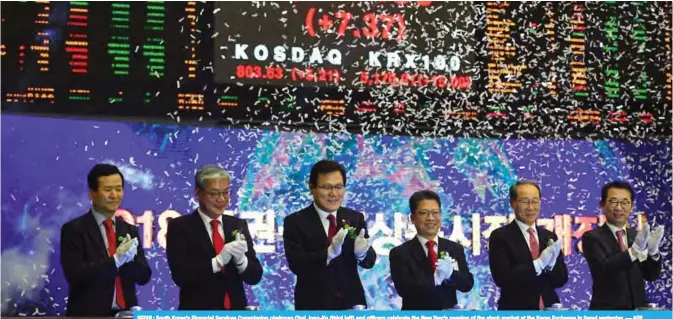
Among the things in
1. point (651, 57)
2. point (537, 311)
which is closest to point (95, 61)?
point (537, 311)

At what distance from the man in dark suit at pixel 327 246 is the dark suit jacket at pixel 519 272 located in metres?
0.56

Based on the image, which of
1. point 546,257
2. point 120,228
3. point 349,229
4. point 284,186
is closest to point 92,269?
point 120,228

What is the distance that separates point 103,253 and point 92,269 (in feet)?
0.27

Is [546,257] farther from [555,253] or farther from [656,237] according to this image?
[656,237]

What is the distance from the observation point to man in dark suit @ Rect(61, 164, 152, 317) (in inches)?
181

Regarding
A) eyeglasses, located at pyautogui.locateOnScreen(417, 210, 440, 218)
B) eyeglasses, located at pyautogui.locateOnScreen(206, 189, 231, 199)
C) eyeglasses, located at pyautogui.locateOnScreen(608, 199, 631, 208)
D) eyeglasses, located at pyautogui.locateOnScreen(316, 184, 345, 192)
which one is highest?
eyeglasses, located at pyautogui.locateOnScreen(316, 184, 345, 192)

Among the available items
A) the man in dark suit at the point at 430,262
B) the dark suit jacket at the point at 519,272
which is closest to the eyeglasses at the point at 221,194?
the man in dark suit at the point at 430,262

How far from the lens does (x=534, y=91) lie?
16.6 feet

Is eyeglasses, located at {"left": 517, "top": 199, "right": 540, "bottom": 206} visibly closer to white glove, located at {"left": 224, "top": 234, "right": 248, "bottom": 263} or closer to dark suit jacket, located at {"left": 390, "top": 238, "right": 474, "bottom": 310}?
dark suit jacket, located at {"left": 390, "top": 238, "right": 474, "bottom": 310}

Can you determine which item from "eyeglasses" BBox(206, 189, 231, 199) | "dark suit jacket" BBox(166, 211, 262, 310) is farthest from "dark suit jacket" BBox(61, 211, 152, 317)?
"eyeglasses" BBox(206, 189, 231, 199)

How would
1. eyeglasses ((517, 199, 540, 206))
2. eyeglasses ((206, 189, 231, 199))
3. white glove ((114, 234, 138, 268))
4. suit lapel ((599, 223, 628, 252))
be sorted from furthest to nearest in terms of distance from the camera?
suit lapel ((599, 223, 628, 252)) → eyeglasses ((517, 199, 540, 206)) → eyeglasses ((206, 189, 231, 199)) → white glove ((114, 234, 138, 268))

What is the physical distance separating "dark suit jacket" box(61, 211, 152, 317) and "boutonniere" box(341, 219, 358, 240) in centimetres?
82

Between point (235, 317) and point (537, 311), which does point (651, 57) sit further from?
point (235, 317)

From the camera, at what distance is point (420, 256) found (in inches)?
195
